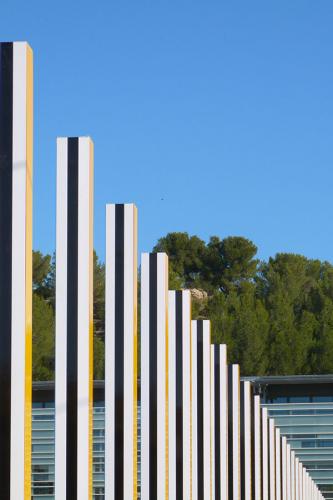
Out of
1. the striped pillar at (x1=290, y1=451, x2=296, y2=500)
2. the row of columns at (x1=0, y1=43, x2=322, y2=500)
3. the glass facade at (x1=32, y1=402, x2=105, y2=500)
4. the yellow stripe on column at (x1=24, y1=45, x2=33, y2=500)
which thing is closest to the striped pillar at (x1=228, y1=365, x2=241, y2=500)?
the row of columns at (x1=0, y1=43, x2=322, y2=500)

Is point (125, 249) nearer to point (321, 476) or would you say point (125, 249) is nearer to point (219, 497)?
point (219, 497)

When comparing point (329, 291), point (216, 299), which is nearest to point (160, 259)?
point (216, 299)

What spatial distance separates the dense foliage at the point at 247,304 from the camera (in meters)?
67.3

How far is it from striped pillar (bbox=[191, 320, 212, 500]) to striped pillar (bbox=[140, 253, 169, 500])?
4.24m

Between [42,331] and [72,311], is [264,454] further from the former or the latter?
[42,331]

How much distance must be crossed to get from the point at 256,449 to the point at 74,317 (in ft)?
65.3

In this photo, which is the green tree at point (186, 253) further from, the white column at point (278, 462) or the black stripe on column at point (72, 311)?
the black stripe on column at point (72, 311)

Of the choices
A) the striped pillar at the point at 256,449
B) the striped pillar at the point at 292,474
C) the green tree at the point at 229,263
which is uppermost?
the green tree at the point at 229,263

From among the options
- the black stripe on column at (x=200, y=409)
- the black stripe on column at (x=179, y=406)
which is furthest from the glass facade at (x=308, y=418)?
the black stripe on column at (x=179, y=406)

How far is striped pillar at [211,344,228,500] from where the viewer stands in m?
26.4

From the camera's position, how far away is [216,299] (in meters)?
79.6

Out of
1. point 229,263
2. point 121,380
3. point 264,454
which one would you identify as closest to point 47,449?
point 264,454

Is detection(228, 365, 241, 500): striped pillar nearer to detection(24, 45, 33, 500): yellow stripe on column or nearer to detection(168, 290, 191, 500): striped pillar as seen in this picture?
detection(168, 290, 191, 500): striped pillar

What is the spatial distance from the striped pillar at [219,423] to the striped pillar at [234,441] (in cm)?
147
